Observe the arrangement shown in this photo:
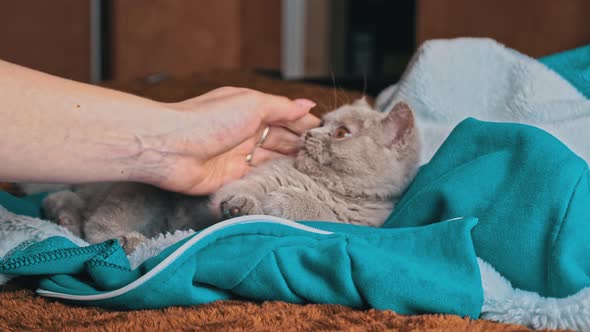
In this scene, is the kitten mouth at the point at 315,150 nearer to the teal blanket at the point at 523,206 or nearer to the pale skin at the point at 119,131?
the pale skin at the point at 119,131

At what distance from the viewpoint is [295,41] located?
407 centimetres

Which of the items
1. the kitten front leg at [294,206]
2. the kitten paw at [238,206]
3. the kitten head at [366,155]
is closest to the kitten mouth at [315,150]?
the kitten head at [366,155]

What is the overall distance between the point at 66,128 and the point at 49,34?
3306mm

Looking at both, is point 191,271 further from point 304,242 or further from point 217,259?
point 304,242

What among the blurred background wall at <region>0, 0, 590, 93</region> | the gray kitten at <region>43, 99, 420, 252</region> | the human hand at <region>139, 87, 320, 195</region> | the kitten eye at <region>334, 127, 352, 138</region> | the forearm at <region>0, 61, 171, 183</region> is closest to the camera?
the forearm at <region>0, 61, 171, 183</region>

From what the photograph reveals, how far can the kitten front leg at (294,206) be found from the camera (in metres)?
1.15

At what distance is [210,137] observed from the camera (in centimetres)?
113

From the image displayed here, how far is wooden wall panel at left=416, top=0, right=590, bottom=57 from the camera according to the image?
7.98 ft

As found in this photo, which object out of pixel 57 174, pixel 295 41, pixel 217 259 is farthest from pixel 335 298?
pixel 295 41

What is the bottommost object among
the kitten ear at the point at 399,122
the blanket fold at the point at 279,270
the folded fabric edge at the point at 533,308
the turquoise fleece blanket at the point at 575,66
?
the folded fabric edge at the point at 533,308

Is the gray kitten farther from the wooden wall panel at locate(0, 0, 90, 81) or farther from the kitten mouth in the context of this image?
the wooden wall panel at locate(0, 0, 90, 81)

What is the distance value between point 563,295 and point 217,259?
458mm

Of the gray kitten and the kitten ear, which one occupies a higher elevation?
the kitten ear

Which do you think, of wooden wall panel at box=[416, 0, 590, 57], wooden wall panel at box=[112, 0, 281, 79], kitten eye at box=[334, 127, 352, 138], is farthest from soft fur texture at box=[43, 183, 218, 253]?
wooden wall panel at box=[112, 0, 281, 79]
